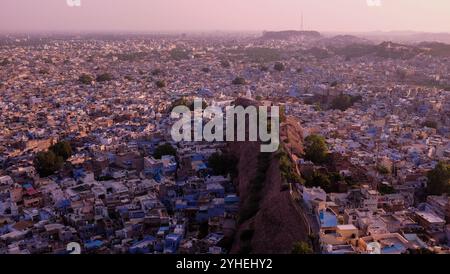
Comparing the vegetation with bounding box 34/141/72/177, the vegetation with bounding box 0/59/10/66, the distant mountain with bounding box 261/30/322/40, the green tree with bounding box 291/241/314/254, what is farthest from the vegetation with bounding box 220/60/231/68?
the distant mountain with bounding box 261/30/322/40

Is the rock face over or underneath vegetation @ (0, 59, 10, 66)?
underneath

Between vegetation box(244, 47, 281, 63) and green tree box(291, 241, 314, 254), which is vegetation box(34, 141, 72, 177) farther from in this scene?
vegetation box(244, 47, 281, 63)

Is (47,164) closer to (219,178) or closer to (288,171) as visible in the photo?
(219,178)

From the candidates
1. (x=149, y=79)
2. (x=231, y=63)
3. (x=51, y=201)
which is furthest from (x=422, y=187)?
(x=231, y=63)

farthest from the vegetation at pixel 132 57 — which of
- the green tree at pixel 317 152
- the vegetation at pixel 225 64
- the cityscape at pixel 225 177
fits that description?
the green tree at pixel 317 152

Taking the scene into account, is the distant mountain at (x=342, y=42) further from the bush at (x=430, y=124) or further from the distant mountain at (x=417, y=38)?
the bush at (x=430, y=124)

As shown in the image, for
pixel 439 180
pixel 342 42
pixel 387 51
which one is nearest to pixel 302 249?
pixel 439 180

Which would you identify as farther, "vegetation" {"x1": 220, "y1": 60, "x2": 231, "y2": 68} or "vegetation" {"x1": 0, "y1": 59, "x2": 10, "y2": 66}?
"vegetation" {"x1": 220, "y1": 60, "x2": 231, "y2": 68}
